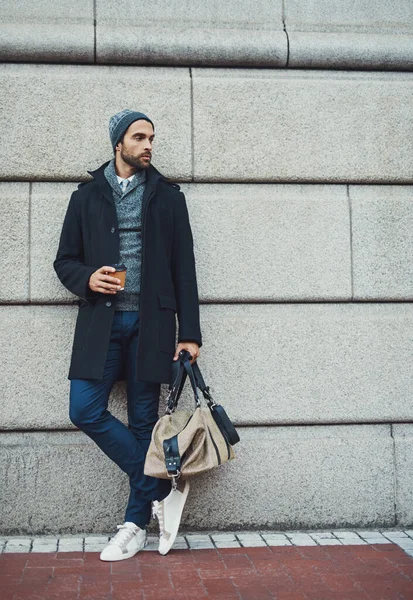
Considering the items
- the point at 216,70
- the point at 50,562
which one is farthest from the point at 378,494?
the point at 216,70

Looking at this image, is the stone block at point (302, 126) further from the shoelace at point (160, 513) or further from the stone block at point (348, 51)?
the shoelace at point (160, 513)

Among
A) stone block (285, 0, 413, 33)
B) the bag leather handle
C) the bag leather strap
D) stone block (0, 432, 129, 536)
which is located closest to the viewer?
the bag leather strap

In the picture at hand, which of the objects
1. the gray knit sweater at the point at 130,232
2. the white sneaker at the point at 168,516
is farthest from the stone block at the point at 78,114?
the white sneaker at the point at 168,516

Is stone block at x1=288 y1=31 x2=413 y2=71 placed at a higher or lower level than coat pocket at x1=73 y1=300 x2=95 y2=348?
higher

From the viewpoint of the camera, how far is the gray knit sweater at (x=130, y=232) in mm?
4375

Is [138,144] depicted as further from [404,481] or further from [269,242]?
[404,481]

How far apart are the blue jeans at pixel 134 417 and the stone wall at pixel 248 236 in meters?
0.42

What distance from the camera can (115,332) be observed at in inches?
171

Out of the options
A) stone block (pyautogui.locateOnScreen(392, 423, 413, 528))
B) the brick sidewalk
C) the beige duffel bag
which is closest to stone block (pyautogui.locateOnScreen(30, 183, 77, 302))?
the beige duffel bag

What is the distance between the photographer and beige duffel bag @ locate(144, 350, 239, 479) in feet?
13.5

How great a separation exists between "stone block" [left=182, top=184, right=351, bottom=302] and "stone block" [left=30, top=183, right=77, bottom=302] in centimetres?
86

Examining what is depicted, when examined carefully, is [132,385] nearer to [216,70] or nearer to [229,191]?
[229,191]

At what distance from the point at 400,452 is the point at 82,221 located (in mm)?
2578

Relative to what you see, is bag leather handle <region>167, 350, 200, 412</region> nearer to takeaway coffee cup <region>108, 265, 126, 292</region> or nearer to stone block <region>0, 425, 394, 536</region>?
takeaway coffee cup <region>108, 265, 126, 292</region>
